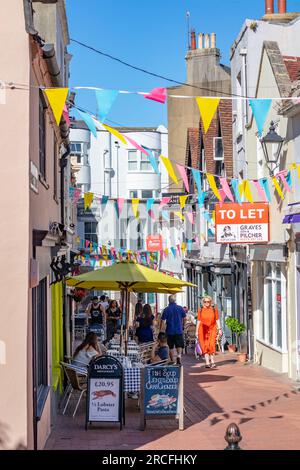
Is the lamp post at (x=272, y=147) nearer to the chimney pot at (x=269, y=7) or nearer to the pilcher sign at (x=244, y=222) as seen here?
the pilcher sign at (x=244, y=222)

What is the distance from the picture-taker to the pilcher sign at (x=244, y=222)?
2002 cm

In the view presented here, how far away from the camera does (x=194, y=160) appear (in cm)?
3528

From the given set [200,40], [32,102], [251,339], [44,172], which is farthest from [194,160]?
[32,102]

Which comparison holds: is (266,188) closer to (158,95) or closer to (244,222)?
(244,222)

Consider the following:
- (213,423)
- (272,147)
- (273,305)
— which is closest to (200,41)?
(272,147)

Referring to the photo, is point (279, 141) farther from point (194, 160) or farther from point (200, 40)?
point (200, 40)

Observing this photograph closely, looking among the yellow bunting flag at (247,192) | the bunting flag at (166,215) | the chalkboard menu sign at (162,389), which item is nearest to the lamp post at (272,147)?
the yellow bunting flag at (247,192)

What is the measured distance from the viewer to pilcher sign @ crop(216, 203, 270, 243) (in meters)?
20.0

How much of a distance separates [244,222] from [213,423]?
27.9 feet

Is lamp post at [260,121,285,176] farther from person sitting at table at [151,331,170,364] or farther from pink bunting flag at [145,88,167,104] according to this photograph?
pink bunting flag at [145,88,167,104]

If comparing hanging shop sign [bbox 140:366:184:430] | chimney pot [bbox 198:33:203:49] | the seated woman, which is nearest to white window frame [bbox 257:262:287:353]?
the seated woman

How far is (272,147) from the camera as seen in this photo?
19.4 meters

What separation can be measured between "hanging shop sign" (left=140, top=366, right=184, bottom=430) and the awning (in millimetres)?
5707

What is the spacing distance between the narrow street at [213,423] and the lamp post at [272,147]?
5164mm
